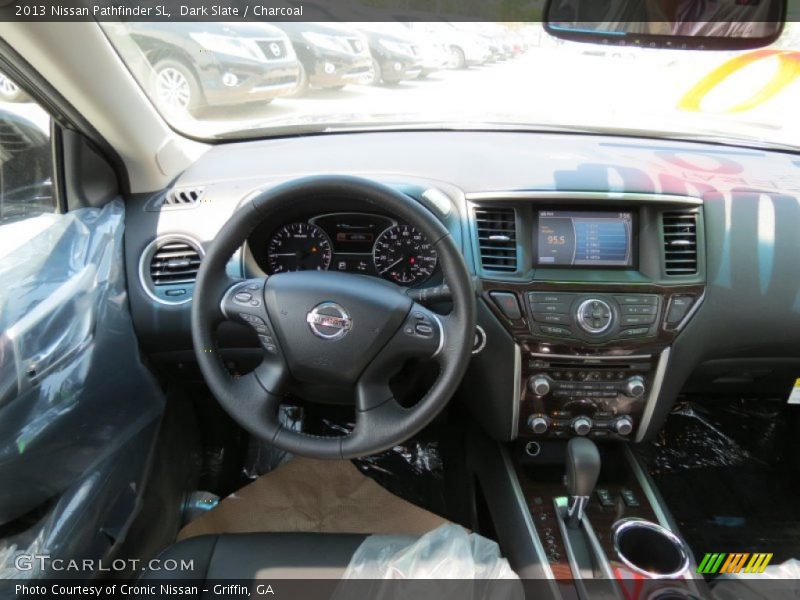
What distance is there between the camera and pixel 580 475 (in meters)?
1.69

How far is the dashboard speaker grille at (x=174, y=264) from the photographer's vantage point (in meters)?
1.97

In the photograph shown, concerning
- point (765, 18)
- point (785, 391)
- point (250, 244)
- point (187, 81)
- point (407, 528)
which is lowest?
point (407, 528)

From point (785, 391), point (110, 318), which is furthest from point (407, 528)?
point (785, 391)

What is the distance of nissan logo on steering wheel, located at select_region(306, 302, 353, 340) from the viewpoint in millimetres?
1507

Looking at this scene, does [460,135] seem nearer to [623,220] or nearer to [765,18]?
[623,220]

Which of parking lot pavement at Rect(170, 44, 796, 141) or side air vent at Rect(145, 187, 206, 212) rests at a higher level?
parking lot pavement at Rect(170, 44, 796, 141)

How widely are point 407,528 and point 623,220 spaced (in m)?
1.24

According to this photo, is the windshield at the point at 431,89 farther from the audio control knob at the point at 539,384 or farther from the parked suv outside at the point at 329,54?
the audio control knob at the point at 539,384

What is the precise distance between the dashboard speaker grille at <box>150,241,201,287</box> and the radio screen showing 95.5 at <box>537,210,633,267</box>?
42.6 inches

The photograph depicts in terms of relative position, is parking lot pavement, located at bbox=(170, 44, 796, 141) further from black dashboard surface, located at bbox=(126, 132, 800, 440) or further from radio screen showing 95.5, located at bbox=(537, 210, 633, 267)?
radio screen showing 95.5, located at bbox=(537, 210, 633, 267)

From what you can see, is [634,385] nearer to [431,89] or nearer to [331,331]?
[331,331]

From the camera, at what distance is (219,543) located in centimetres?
160

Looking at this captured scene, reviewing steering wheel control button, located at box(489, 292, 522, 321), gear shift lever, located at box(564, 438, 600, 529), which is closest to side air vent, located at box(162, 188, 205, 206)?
steering wheel control button, located at box(489, 292, 522, 321)

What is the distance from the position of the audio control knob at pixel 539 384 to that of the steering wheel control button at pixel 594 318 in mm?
210
